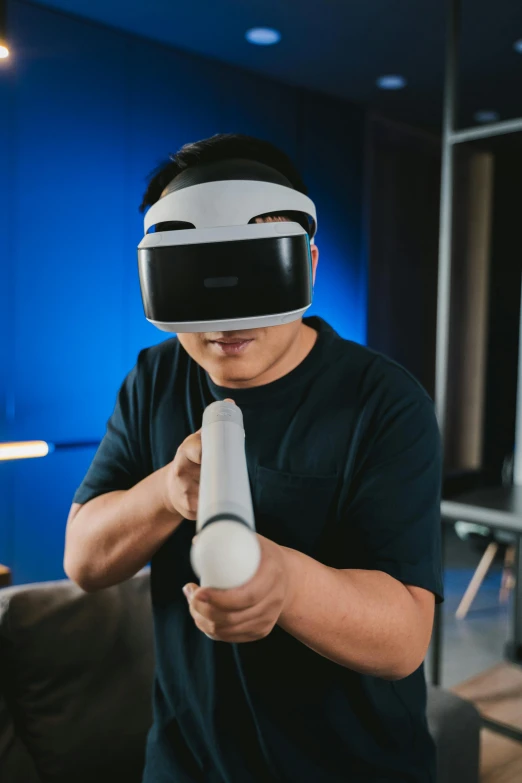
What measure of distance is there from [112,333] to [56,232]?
0.55m

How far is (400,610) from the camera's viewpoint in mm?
719

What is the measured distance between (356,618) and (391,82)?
4231 mm

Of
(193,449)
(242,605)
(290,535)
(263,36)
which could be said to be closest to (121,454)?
(290,535)

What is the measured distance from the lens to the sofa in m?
1.40

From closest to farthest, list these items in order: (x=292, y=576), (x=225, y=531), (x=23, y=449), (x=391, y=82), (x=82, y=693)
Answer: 1. (x=225, y=531)
2. (x=292, y=576)
3. (x=82, y=693)
4. (x=23, y=449)
5. (x=391, y=82)

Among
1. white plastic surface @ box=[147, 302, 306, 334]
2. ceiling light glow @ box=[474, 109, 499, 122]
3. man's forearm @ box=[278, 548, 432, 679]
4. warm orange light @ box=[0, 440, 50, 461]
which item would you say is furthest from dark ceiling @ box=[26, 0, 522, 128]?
man's forearm @ box=[278, 548, 432, 679]

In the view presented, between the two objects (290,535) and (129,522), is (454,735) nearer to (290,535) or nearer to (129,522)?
(290,535)

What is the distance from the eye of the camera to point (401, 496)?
778 millimetres

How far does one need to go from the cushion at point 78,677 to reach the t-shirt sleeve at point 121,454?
1.96ft

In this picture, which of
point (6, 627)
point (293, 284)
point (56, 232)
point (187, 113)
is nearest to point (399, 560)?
point (293, 284)

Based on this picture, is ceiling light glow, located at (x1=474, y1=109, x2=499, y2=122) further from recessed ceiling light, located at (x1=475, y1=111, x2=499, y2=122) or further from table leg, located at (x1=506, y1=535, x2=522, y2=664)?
table leg, located at (x1=506, y1=535, x2=522, y2=664)

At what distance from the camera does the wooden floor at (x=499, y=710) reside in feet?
6.71

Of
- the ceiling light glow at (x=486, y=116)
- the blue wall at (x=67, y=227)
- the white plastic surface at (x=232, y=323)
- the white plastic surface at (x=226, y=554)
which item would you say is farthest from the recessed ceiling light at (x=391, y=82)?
the white plastic surface at (x=226, y=554)

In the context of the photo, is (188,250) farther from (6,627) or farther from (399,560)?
(6,627)
